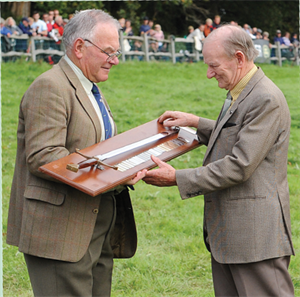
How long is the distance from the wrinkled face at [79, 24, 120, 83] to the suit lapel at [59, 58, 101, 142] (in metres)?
0.10

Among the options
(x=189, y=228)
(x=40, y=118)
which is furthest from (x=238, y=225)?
(x=189, y=228)

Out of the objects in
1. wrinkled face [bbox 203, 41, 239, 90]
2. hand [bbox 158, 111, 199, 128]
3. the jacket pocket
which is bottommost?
the jacket pocket

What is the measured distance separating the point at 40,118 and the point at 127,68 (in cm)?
1366

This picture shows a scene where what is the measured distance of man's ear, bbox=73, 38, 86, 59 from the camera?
321 centimetres

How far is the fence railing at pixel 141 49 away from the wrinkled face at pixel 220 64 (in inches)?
523

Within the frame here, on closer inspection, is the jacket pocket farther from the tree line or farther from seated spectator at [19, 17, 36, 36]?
the tree line

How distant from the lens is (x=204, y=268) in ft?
16.9

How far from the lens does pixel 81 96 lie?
319 cm

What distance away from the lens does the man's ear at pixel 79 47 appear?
3211 millimetres

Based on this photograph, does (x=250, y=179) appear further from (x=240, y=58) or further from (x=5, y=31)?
(x=5, y=31)

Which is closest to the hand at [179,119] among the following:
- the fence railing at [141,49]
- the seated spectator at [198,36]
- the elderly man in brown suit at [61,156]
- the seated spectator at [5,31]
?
the elderly man in brown suit at [61,156]

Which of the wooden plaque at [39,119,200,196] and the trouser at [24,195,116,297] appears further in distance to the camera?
the trouser at [24,195,116,297]

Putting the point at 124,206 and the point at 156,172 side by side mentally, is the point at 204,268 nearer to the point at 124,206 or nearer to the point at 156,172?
the point at 124,206

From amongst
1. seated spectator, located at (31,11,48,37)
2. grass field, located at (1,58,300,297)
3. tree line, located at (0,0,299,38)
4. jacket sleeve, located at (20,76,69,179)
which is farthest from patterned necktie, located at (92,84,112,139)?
tree line, located at (0,0,299,38)
